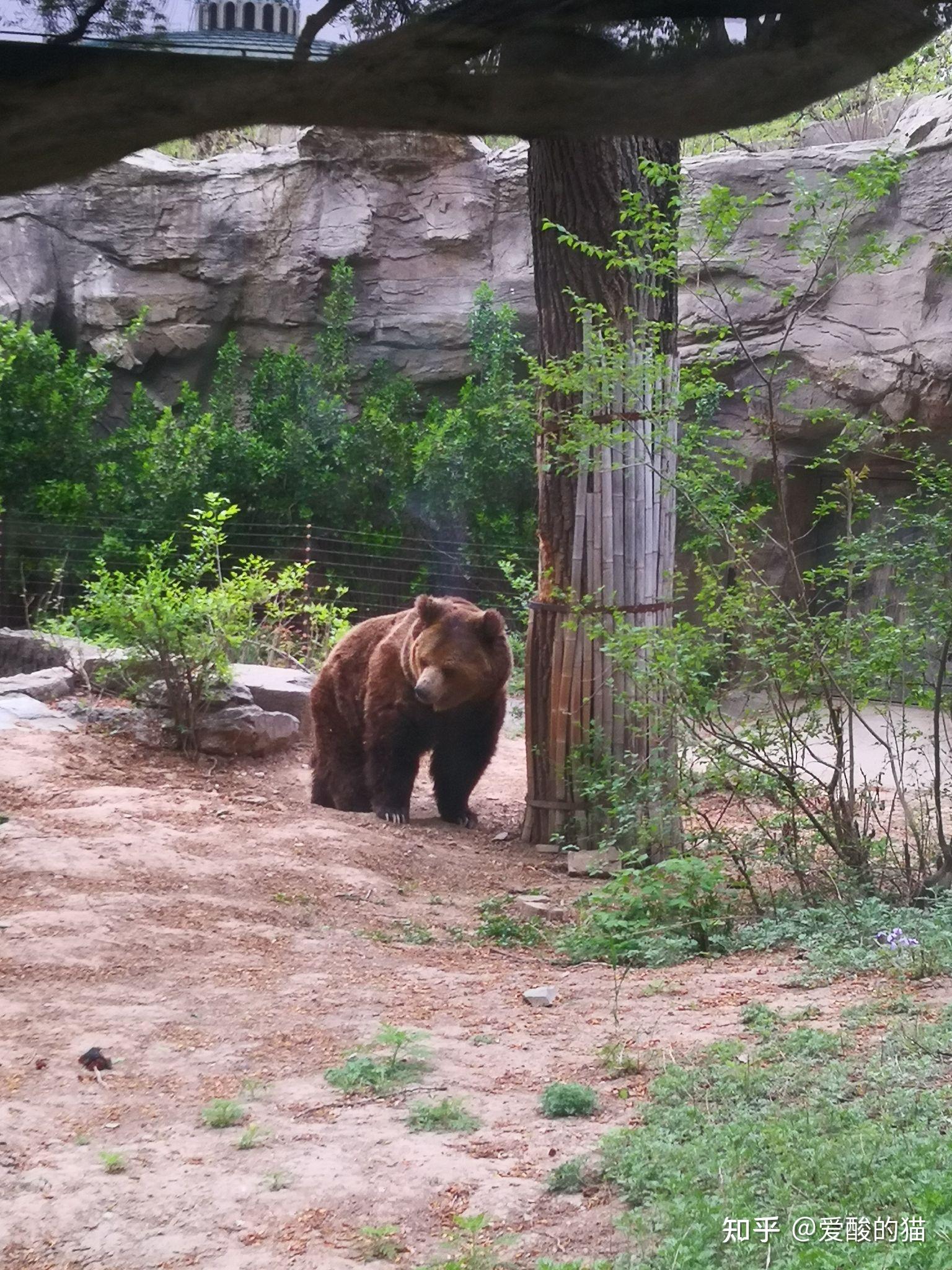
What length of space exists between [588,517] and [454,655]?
130 cm

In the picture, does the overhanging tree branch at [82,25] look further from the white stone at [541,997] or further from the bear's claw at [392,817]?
the bear's claw at [392,817]

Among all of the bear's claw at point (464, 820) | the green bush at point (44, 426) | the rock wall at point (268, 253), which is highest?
the rock wall at point (268, 253)

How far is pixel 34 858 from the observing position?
6.07 m

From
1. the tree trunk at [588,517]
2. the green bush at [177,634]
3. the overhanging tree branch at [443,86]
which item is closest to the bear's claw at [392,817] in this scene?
the tree trunk at [588,517]

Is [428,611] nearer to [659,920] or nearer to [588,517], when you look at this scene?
[588,517]

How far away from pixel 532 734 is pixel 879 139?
11.3m

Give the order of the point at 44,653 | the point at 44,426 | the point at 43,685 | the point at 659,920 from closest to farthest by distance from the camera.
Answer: the point at 659,920
the point at 43,685
the point at 44,653
the point at 44,426

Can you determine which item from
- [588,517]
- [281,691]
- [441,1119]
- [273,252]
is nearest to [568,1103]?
[441,1119]

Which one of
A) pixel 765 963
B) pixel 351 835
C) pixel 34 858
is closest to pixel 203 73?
pixel 765 963

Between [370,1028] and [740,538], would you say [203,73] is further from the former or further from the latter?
[740,538]

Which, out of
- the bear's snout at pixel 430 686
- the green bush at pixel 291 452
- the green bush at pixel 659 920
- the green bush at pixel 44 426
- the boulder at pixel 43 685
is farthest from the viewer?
the green bush at pixel 291 452

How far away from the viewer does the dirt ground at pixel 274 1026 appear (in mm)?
2893

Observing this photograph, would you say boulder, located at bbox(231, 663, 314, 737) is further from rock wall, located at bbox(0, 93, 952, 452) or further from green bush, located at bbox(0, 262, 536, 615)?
rock wall, located at bbox(0, 93, 952, 452)

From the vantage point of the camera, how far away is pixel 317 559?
→ 53.0ft
